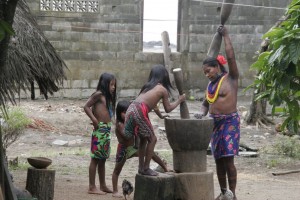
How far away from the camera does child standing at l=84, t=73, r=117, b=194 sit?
785 cm

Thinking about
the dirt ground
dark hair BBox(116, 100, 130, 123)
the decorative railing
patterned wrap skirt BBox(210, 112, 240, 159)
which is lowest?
the dirt ground

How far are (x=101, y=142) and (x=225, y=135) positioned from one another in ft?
4.71

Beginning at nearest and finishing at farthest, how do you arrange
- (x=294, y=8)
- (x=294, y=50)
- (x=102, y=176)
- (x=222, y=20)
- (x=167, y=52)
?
(x=294, y=50) < (x=294, y=8) < (x=222, y=20) < (x=102, y=176) < (x=167, y=52)

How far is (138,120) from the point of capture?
7.16 m

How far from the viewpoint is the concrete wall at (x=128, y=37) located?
1828cm

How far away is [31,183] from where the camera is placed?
23.3ft

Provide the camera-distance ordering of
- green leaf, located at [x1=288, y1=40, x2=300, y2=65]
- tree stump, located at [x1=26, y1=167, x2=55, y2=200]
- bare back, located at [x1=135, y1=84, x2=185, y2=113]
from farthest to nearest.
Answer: bare back, located at [x1=135, y1=84, x2=185, y2=113] < tree stump, located at [x1=26, y1=167, x2=55, y2=200] < green leaf, located at [x1=288, y1=40, x2=300, y2=65]

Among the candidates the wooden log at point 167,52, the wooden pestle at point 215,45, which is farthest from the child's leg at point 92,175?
the wooden log at point 167,52

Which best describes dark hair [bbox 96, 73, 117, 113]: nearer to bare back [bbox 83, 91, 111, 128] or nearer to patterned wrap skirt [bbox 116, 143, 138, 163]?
bare back [bbox 83, 91, 111, 128]

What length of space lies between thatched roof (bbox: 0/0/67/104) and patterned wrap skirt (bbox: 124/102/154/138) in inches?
53.1

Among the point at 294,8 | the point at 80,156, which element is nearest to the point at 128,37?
the point at 80,156

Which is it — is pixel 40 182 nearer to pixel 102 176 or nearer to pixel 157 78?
pixel 102 176

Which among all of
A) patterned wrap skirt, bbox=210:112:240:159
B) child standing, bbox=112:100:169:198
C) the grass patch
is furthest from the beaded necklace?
the grass patch

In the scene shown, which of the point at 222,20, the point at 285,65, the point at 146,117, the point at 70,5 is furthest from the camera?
the point at 70,5
